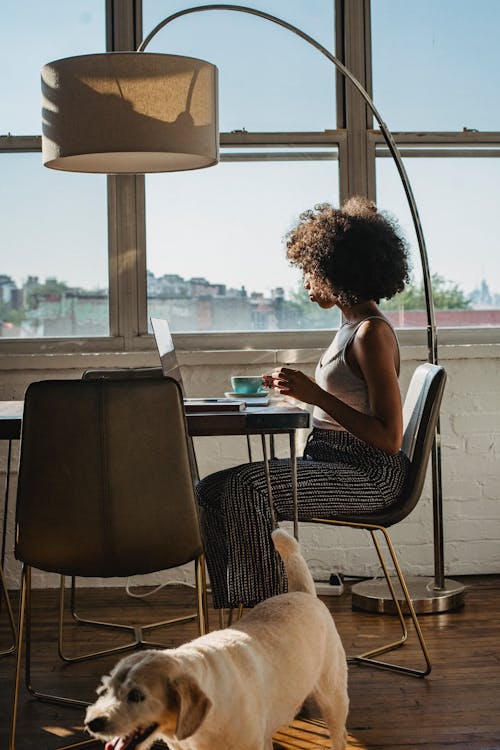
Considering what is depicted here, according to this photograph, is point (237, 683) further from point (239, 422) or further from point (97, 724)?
point (239, 422)

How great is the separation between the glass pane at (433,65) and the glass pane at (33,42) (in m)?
1.14

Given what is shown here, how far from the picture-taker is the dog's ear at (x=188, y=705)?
1.51 metres

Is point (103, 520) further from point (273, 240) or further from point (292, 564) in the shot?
point (273, 240)

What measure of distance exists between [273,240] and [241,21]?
87 cm

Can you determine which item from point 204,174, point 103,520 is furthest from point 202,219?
point 103,520

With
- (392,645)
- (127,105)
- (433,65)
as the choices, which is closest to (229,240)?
(433,65)

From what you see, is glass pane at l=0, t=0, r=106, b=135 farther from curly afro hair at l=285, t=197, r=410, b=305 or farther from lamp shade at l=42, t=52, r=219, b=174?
curly afro hair at l=285, t=197, r=410, b=305

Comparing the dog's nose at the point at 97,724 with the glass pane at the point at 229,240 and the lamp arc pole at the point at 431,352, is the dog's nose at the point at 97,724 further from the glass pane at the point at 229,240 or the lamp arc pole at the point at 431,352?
the glass pane at the point at 229,240

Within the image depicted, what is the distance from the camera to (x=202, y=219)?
3.99 meters

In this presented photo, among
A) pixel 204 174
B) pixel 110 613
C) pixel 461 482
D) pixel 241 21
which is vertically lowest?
pixel 110 613

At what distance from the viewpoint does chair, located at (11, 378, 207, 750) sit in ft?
6.97

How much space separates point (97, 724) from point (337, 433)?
1.41 m

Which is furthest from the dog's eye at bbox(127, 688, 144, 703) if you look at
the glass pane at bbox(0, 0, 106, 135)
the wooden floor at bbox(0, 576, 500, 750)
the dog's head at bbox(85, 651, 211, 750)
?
the glass pane at bbox(0, 0, 106, 135)

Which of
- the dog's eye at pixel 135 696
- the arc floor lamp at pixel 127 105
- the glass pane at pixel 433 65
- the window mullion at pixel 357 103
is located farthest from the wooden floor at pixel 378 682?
the glass pane at pixel 433 65
